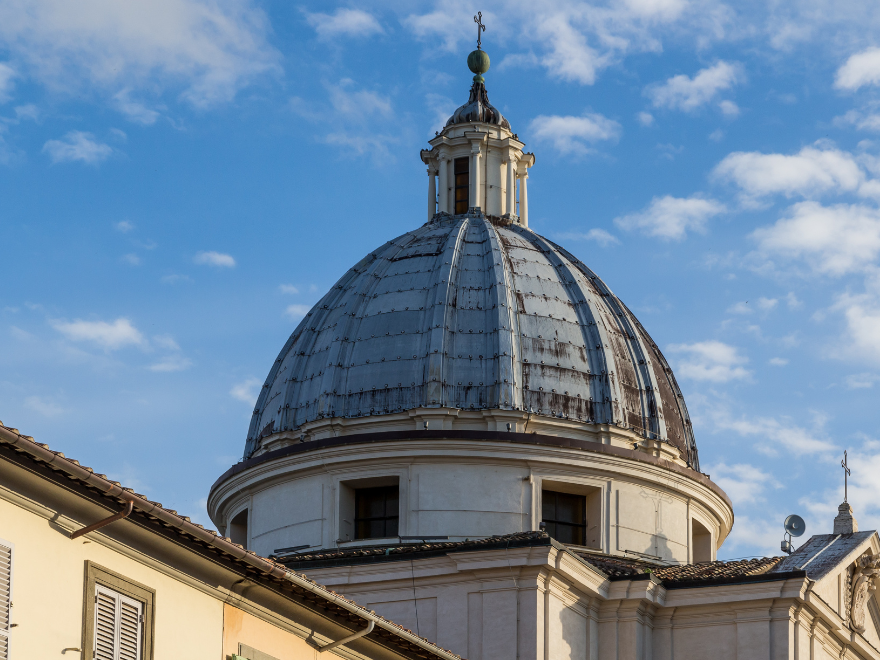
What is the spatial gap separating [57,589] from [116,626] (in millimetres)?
1020

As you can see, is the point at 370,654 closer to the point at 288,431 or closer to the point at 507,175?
the point at 288,431

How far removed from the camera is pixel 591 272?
52375mm

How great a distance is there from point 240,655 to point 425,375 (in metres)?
23.1

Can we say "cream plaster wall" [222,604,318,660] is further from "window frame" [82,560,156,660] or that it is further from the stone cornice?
the stone cornice

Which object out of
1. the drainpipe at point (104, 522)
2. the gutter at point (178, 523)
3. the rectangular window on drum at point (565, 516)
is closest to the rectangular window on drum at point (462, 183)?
the rectangular window on drum at point (565, 516)

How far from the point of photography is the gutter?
20.1m

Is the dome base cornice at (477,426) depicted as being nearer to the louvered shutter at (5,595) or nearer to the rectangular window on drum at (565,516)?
the rectangular window on drum at (565,516)

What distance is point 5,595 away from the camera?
20.2 m

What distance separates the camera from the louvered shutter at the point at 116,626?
21531 mm

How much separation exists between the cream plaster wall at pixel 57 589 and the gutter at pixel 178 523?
0.70m

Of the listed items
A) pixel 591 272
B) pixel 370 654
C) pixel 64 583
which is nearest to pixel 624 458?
pixel 591 272

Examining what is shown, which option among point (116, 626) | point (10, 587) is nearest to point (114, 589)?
point (116, 626)

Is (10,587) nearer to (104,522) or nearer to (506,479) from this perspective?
(104,522)

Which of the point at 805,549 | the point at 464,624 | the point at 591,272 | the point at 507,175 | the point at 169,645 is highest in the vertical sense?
the point at 507,175
